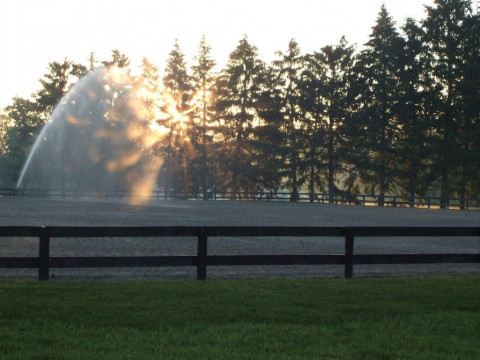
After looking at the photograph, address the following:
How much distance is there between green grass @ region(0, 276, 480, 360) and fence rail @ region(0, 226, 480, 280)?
420 mm

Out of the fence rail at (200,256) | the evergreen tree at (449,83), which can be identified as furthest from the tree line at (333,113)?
the fence rail at (200,256)

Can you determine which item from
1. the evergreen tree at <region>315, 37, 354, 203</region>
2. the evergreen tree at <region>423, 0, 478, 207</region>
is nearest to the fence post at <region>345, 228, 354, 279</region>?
the evergreen tree at <region>423, 0, 478, 207</region>

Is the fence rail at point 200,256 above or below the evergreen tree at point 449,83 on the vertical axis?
below

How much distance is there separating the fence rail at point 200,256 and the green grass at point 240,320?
0.42 m

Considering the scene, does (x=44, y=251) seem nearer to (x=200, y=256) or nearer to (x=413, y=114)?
(x=200, y=256)

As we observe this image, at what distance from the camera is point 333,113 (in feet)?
258

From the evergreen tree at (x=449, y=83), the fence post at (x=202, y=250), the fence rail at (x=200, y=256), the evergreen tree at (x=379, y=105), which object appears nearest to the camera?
the fence rail at (x=200, y=256)

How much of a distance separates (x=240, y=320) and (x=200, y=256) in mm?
3645

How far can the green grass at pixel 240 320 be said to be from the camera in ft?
26.4

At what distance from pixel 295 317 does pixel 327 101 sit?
70.5 m

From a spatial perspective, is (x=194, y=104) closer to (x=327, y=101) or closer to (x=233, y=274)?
(x=327, y=101)

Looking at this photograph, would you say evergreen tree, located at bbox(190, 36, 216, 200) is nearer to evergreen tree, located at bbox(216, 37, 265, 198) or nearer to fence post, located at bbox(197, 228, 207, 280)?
evergreen tree, located at bbox(216, 37, 265, 198)

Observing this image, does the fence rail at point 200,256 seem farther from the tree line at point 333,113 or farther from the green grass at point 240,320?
the tree line at point 333,113

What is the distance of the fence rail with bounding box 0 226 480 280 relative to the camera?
1288cm
